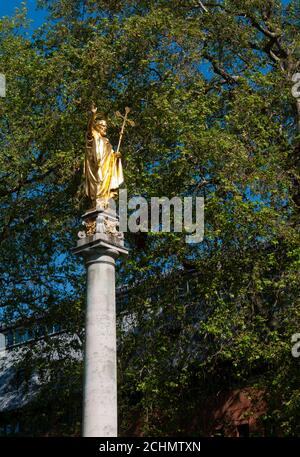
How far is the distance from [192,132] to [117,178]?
8.03 meters

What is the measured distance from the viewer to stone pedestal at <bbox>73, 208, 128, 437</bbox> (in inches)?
588

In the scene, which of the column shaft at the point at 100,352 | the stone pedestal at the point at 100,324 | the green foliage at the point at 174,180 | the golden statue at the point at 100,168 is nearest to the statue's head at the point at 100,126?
the golden statue at the point at 100,168

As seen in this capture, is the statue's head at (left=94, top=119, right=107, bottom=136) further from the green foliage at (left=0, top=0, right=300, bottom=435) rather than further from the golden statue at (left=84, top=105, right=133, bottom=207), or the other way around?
the green foliage at (left=0, top=0, right=300, bottom=435)

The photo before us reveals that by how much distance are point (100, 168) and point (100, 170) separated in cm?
4

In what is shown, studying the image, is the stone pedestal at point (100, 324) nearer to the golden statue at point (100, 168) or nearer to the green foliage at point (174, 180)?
the golden statue at point (100, 168)

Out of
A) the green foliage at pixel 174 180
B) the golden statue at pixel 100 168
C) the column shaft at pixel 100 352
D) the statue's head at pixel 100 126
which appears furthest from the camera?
the green foliage at pixel 174 180

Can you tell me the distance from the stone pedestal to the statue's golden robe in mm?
513

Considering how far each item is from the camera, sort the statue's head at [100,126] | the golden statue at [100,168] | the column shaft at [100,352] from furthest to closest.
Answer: the statue's head at [100,126] < the golden statue at [100,168] < the column shaft at [100,352]

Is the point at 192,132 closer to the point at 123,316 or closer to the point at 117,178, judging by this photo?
the point at 123,316

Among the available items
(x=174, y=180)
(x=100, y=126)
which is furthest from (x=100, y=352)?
(x=174, y=180)

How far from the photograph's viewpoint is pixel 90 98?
27.6m

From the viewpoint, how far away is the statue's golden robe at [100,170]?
55.7ft

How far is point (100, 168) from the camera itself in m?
17.2
